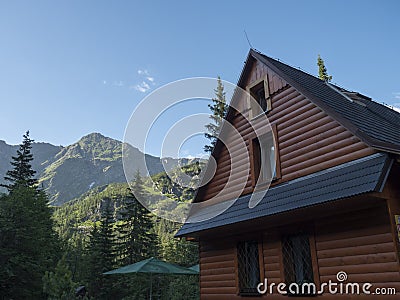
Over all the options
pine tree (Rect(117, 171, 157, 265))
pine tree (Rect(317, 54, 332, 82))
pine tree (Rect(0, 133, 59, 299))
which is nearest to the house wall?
pine tree (Rect(0, 133, 59, 299))

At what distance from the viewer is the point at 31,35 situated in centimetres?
1073

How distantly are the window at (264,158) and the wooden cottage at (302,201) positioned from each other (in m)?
0.02

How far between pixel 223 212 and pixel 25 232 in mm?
10341

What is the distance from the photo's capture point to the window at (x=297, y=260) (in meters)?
6.02

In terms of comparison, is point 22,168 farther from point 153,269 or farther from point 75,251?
point 153,269

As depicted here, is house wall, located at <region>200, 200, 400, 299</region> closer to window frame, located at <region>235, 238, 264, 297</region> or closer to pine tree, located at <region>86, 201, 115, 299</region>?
window frame, located at <region>235, 238, 264, 297</region>

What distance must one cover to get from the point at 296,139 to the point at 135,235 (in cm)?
2153

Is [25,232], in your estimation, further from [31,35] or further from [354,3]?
[354,3]

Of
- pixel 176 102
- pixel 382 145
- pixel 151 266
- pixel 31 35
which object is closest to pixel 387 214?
pixel 382 145

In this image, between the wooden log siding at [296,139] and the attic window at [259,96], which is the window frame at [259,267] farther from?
the attic window at [259,96]

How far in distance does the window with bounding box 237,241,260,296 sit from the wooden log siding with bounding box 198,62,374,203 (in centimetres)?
126

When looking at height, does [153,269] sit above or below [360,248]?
below

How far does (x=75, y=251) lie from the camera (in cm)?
3161

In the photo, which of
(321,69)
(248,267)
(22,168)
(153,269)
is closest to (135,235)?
(22,168)
